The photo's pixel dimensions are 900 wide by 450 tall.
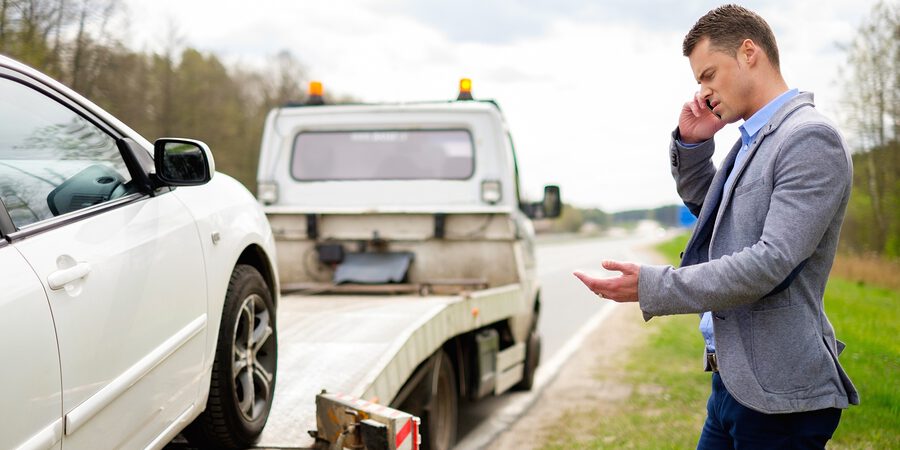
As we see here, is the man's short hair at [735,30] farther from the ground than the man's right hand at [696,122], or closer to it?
farther from the ground

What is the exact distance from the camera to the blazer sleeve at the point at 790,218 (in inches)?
86.4

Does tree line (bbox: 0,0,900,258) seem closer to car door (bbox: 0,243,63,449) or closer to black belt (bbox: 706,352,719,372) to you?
black belt (bbox: 706,352,719,372)

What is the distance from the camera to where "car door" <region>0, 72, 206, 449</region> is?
211 centimetres

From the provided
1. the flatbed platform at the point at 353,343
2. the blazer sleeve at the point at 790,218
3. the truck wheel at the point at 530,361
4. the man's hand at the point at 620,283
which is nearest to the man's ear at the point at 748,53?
the blazer sleeve at the point at 790,218

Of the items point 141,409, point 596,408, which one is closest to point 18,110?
point 141,409

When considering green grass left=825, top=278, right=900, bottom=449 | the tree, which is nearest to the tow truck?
green grass left=825, top=278, right=900, bottom=449

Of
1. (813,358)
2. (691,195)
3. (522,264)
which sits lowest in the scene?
(522,264)

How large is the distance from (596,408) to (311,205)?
123 inches

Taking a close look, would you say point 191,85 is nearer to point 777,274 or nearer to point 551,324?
point 551,324

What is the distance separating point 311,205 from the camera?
7691 mm

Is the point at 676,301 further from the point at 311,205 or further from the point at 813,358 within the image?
the point at 311,205

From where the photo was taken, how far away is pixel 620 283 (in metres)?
2.41

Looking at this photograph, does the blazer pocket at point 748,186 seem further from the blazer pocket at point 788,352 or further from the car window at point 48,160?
the car window at point 48,160

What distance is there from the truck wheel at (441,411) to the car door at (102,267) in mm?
2438
